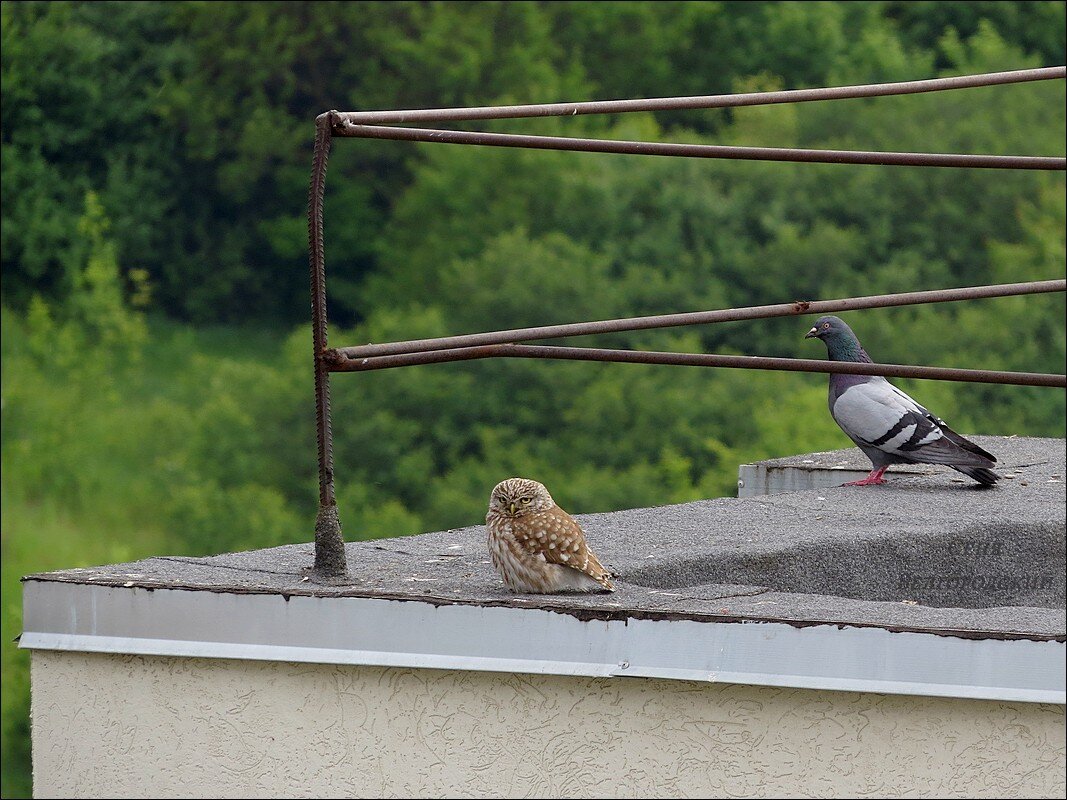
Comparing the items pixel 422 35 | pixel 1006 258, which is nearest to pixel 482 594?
pixel 1006 258

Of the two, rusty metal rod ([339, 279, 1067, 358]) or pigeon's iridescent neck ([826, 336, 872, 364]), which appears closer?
rusty metal rod ([339, 279, 1067, 358])

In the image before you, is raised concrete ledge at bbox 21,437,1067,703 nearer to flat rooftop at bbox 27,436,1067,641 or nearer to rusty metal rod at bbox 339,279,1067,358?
flat rooftop at bbox 27,436,1067,641

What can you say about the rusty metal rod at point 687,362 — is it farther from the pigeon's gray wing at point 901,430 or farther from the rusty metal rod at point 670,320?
the pigeon's gray wing at point 901,430

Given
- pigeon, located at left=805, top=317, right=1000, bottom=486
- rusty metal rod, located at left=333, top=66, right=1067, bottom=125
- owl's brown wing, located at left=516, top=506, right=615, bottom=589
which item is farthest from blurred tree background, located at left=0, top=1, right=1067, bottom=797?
rusty metal rod, located at left=333, top=66, right=1067, bottom=125

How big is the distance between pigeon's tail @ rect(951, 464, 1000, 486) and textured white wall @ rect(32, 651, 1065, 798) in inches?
98.2

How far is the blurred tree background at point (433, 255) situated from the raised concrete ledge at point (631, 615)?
22279 mm

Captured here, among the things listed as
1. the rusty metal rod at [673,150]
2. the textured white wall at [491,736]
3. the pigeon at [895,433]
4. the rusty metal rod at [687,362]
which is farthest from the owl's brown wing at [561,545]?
the pigeon at [895,433]

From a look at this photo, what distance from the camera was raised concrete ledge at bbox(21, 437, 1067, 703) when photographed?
279 cm

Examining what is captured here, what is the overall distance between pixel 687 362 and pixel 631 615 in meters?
0.50

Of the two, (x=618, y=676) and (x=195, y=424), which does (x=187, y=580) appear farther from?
(x=195, y=424)

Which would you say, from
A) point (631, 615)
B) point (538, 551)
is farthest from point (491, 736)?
point (538, 551)

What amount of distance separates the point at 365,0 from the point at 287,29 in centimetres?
180

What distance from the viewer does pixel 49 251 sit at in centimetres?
2895

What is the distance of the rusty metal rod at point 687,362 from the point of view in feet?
10.5
